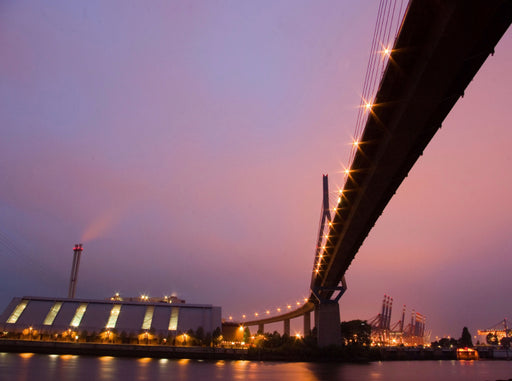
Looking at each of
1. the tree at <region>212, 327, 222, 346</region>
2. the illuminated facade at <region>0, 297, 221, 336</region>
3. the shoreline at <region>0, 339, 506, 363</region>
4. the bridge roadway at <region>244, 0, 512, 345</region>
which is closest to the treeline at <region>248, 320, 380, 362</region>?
the shoreline at <region>0, 339, 506, 363</region>

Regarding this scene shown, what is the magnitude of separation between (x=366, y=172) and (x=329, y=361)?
139 feet

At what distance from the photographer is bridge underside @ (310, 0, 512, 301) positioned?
45.1 ft

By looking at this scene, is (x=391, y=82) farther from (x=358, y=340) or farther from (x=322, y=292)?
(x=358, y=340)

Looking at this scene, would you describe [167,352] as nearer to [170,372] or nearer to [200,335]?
[200,335]

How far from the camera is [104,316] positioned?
7650 centimetres

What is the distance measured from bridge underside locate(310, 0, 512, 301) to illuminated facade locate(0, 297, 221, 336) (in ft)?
188

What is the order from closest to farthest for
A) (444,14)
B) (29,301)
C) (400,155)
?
(444,14)
(400,155)
(29,301)

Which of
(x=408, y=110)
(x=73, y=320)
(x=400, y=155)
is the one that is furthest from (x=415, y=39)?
(x=73, y=320)

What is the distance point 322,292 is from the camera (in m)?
61.8

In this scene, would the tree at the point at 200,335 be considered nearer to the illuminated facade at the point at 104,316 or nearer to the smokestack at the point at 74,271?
the illuminated facade at the point at 104,316

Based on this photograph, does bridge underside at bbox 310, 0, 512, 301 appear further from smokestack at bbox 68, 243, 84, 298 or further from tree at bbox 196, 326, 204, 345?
smokestack at bbox 68, 243, 84, 298

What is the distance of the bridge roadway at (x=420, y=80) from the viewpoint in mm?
13742

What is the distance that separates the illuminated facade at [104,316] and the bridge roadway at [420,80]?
56401 mm

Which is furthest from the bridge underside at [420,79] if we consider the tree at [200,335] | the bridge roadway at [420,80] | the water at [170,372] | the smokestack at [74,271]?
the smokestack at [74,271]
